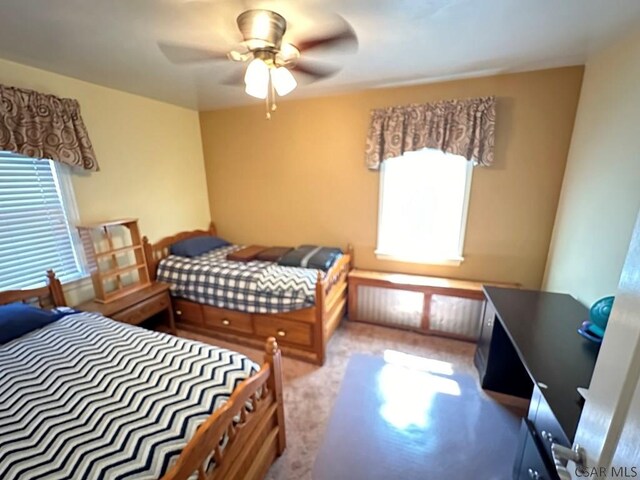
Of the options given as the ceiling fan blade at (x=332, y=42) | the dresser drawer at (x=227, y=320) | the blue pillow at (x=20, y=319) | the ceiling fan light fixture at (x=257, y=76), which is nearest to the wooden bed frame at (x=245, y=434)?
the dresser drawer at (x=227, y=320)

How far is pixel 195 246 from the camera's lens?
319cm

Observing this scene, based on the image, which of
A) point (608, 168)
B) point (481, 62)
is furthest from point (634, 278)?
point (481, 62)

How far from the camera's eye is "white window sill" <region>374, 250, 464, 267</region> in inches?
111

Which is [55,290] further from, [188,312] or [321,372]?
[321,372]

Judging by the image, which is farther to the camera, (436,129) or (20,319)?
(436,129)

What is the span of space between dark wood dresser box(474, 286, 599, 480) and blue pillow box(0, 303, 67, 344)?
2749 mm

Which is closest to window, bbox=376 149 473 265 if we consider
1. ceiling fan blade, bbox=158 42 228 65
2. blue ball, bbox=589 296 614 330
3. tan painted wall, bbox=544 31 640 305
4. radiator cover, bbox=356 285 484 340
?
radiator cover, bbox=356 285 484 340

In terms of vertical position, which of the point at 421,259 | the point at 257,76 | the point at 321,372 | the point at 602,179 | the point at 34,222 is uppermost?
the point at 257,76

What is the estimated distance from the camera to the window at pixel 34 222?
6.51 ft

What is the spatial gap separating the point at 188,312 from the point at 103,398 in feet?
5.67

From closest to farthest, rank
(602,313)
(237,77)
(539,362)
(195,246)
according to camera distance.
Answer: (539,362)
(602,313)
(237,77)
(195,246)

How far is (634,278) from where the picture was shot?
56 cm

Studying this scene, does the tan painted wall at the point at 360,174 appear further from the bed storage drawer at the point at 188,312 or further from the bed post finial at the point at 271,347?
the bed post finial at the point at 271,347

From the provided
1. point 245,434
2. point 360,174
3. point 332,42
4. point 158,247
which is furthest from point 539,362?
point 158,247
